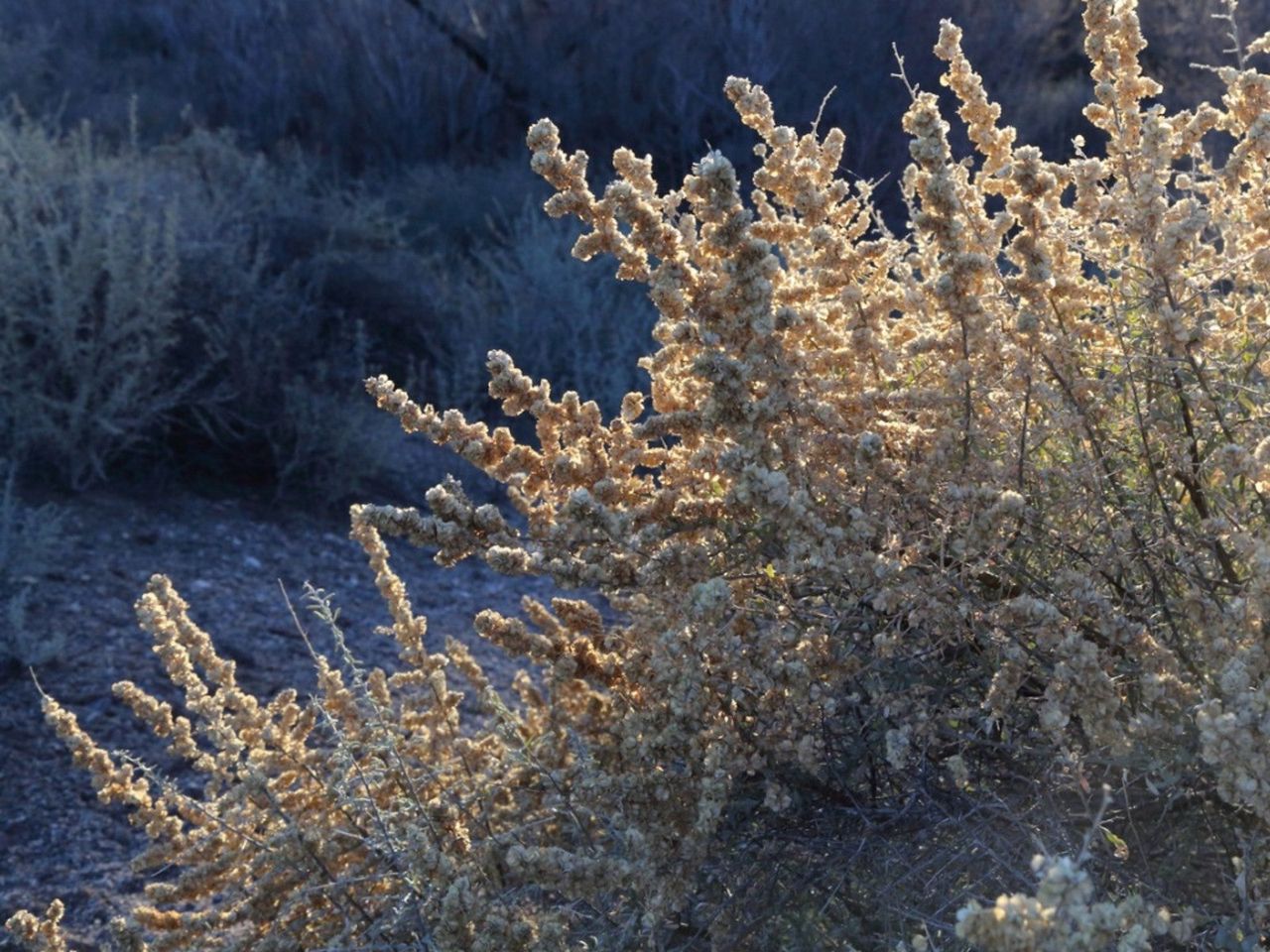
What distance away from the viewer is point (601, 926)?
7.26 ft

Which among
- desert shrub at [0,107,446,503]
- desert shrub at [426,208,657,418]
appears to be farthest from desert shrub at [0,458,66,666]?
desert shrub at [426,208,657,418]

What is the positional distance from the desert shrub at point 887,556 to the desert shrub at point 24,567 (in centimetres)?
177

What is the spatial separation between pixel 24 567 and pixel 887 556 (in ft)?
10.9

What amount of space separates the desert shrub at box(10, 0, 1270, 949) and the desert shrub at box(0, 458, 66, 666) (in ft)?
5.82

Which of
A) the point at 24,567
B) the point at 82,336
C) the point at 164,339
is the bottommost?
the point at 24,567

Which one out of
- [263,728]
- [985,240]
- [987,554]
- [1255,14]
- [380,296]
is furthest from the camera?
[1255,14]

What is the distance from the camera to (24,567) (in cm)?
452

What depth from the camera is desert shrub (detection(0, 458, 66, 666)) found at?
4094 millimetres

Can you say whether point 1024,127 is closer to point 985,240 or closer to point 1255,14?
point 1255,14

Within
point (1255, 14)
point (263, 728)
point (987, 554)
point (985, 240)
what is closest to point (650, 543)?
point (987, 554)

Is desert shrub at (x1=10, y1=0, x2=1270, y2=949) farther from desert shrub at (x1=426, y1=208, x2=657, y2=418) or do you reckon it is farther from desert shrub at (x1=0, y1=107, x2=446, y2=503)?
desert shrub at (x1=426, y1=208, x2=657, y2=418)

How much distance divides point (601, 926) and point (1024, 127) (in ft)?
23.3

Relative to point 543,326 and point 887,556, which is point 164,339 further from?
point 887,556

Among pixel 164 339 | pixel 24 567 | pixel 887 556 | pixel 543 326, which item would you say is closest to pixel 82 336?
pixel 164 339
